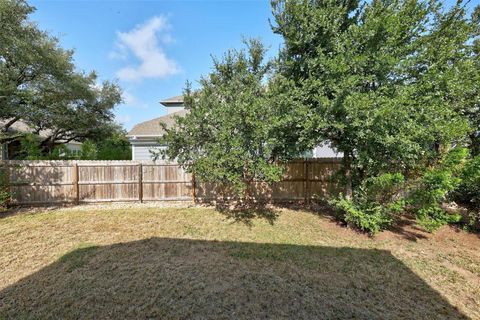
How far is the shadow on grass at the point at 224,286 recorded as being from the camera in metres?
2.87

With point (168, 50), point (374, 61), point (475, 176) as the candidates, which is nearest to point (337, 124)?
point (374, 61)

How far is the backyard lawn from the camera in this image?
2.94 meters

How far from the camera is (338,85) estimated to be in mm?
4660

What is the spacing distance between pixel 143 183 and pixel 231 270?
572 centimetres

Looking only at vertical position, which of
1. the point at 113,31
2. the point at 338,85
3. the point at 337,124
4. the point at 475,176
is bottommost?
the point at 475,176

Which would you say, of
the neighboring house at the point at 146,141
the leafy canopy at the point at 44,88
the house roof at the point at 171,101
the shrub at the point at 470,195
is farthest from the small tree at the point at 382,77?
the house roof at the point at 171,101

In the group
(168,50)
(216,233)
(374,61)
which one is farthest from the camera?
(168,50)

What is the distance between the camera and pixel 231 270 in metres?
3.88

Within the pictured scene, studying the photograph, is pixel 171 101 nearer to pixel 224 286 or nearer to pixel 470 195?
pixel 224 286

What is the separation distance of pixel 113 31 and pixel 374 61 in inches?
414

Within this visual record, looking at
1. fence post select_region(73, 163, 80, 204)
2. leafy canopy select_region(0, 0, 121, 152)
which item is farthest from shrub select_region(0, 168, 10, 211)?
fence post select_region(73, 163, 80, 204)

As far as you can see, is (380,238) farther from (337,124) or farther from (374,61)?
(374,61)

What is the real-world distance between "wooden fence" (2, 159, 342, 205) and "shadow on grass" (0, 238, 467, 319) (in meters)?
3.67

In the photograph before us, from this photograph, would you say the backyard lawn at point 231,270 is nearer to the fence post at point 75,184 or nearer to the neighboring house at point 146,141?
the fence post at point 75,184
